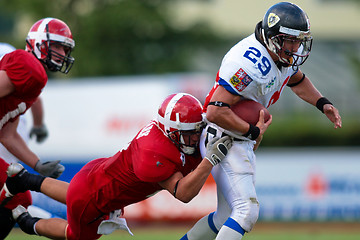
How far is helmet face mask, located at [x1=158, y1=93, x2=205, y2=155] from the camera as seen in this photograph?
4.69 metres

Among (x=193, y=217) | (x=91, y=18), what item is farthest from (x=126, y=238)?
(x=91, y=18)

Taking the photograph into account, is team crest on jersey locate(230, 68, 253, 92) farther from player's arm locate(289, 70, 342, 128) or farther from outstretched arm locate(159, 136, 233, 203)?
player's arm locate(289, 70, 342, 128)

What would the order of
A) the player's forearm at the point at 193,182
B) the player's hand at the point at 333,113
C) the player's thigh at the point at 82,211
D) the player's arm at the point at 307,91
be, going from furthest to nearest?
the player's arm at the point at 307,91
the player's hand at the point at 333,113
the player's thigh at the point at 82,211
the player's forearm at the point at 193,182

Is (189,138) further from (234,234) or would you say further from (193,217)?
(193,217)

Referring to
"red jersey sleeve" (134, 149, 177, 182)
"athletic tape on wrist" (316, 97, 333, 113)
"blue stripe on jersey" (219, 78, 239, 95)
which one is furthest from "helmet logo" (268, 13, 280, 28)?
"red jersey sleeve" (134, 149, 177, 182)

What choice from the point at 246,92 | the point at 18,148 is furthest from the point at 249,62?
A: the point at 18,148

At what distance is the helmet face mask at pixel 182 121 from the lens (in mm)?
4688

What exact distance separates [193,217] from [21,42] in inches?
359

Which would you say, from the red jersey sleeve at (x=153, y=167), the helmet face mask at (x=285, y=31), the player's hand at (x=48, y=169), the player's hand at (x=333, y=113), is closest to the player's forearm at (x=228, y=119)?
the red jersey sleeve at (x=153, y=167)

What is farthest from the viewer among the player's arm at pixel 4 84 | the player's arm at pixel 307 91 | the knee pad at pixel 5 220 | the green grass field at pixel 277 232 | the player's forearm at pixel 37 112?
the green grass field at pixel 277 232

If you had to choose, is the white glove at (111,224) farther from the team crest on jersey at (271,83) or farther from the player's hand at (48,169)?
the team crest on jersey at (271,83)

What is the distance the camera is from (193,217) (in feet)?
35.2

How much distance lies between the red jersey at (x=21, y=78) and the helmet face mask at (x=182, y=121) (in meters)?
1.17

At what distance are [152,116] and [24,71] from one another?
234 inches
